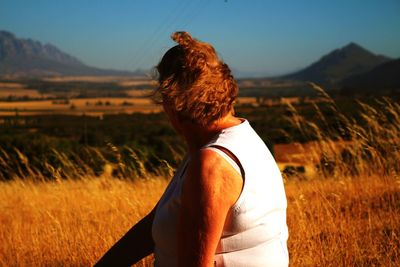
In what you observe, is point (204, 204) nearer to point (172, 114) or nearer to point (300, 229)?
point (172, 114)

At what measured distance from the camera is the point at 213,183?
1218mm

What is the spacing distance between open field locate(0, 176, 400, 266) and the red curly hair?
124cm

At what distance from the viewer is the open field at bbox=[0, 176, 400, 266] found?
8.50 ft

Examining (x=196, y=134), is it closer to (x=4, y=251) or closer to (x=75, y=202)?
(x=4, y=251)

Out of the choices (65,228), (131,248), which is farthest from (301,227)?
(65,228)

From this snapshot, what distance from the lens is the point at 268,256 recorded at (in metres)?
1.46

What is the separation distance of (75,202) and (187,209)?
337 cm

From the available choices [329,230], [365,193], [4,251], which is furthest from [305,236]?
[4,251]

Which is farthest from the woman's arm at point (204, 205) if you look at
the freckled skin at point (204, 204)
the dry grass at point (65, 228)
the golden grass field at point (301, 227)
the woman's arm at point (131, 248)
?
the dry grass at point (65, 228)

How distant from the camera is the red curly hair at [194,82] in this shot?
4.57 feet

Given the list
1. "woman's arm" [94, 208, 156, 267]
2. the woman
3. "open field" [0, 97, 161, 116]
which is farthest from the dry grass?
"open field" [0, 97, 161, 116]

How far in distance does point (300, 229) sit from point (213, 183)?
1.77 meters

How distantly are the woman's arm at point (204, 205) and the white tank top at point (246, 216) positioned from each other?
53mm

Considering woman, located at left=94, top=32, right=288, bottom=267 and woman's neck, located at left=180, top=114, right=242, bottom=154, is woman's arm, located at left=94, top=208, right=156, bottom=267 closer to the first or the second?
woman, located at left=94, top=32, right=288, bottom=267
